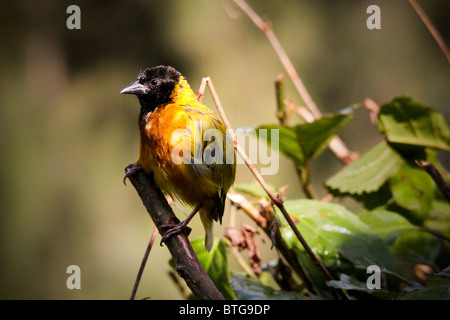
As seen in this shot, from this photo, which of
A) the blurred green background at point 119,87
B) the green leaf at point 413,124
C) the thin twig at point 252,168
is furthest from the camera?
the blurred green background at point 119,87

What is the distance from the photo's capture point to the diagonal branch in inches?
38.6

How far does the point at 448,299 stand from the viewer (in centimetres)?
104

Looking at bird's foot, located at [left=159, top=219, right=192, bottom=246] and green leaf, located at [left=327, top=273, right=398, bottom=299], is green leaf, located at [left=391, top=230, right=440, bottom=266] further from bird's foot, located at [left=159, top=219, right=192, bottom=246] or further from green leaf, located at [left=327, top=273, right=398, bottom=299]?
bird's foot, located at [left=159, top=219, right=192, bottom=246]

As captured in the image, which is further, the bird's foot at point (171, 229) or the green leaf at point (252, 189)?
the green leaf at point (252, 189)

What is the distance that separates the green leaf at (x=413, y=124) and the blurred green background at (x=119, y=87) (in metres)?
1.52

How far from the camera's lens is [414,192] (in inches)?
66.5

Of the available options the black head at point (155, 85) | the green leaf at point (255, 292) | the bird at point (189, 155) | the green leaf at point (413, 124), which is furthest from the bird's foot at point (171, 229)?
the green leaf at point (413, 124)

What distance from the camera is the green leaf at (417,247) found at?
1572mm

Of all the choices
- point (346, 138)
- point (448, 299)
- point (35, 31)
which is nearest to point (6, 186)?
point (35, 31)

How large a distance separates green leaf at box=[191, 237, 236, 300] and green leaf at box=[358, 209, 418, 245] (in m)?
0.47

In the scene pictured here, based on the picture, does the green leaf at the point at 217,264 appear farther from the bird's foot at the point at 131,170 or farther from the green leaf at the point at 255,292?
the bird's foot at the point at 131,170

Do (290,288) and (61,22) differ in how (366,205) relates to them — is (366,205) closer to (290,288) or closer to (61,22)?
(290,288)

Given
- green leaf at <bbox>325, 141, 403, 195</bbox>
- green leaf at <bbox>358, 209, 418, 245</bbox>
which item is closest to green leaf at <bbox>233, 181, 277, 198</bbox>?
green leaf at <bbox>325, 141, 403, 195</bbox>

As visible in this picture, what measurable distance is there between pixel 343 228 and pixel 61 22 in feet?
9.76
